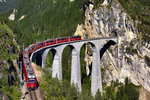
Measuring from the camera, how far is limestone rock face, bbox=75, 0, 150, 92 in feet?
245

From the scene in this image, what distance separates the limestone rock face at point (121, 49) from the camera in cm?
7475

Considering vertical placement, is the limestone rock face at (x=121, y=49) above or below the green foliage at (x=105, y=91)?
above

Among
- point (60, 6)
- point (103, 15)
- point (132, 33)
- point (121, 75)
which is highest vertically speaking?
point (60, 6)

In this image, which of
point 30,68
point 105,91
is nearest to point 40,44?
point 30,68

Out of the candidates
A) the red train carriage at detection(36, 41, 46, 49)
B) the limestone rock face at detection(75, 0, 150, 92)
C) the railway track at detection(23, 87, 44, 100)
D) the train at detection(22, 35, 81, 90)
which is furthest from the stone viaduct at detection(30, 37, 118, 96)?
the railway track at detection(23, 87, 44, 100)

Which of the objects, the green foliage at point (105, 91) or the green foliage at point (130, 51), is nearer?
the green foliage at point (105, 91)

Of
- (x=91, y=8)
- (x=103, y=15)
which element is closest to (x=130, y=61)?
(x=103, y=15)

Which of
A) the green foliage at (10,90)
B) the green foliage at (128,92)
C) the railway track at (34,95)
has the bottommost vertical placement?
the green foliage at (128,92)

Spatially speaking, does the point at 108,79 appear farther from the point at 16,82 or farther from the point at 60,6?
the point at 60,6

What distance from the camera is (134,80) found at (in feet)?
255

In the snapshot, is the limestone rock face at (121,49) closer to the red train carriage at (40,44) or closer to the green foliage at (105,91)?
the green foliage at (105,91)

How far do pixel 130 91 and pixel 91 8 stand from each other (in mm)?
45656

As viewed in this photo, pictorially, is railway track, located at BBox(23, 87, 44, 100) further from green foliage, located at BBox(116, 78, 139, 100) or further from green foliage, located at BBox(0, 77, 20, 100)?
green foliage, located at BBox(116, 78, 139, 100)

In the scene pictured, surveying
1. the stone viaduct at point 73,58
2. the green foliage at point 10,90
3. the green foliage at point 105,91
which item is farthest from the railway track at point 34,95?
the stone viaduct at point 73,58
